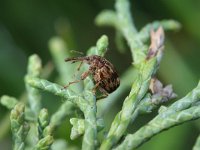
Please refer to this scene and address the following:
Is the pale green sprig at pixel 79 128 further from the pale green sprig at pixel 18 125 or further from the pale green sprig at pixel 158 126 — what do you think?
the pale green sprig at pixel 18 125

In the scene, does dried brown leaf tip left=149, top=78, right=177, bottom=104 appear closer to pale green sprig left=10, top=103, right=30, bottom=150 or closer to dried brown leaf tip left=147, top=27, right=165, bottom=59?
dried brown leaf tip left=147, top=27, right=165, bottom=59

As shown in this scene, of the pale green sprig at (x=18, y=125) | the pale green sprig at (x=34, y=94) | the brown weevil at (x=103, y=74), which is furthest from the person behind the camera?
the pale green sprig at (x=34, y=94)

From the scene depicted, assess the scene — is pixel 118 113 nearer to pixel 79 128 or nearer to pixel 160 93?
pixel 79 128

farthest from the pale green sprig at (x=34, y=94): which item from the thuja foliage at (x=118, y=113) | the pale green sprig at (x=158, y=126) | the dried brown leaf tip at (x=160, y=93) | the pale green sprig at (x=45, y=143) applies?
the pale green sprig at (x=158, y=126)

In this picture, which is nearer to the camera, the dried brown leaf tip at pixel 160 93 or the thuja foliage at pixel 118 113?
the thuja foliage at pixel 118 113

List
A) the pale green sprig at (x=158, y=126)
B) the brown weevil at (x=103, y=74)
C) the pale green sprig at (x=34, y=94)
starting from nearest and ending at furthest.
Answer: the pale green sprig at (x=158, y=126) → the brown weevil at (x=103, y=74) → the pale green sprig at (x=34, y=94)

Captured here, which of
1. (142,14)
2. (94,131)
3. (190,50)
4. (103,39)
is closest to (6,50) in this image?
(142,14)

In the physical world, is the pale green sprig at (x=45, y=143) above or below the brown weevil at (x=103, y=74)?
below
